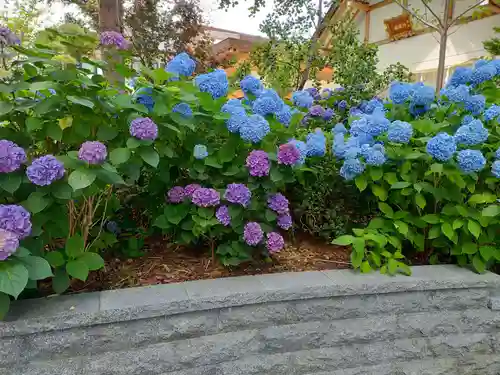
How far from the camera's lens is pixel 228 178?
170 centimetres

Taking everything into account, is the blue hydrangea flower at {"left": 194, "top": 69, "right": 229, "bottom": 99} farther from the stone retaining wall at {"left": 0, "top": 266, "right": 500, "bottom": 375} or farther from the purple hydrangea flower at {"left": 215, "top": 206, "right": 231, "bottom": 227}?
the stone retaining wall at {"left": 0, "top": 266, "right": 500, "bottom": 375}

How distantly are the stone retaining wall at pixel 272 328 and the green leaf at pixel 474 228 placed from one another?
7.4 inches

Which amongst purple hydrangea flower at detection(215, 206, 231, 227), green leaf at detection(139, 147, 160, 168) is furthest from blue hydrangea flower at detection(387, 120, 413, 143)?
green leaf at detection(139, 147, 160, 168)

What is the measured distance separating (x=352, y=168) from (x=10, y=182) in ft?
4.18

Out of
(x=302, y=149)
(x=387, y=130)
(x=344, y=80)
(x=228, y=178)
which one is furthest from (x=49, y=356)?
(x=344, y=80)

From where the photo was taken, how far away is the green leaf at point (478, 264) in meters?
1.75

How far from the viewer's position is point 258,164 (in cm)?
159

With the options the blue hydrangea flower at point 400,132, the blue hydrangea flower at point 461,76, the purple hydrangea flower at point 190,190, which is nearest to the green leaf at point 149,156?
the purple hydrangea flower at point 190,190

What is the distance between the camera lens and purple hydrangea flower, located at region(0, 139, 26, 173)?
1.20 metres

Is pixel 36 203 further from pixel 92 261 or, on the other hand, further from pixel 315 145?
pixel 315 145

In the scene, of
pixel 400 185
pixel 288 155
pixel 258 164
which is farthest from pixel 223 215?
pixel 400 185

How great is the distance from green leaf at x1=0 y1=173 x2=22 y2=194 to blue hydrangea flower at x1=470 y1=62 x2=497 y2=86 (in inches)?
79.9

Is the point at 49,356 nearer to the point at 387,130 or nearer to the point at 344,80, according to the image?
the point at 387,130

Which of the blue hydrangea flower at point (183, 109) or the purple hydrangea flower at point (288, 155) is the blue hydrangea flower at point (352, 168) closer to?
the purple hydrangea flower at point (288, 155)
